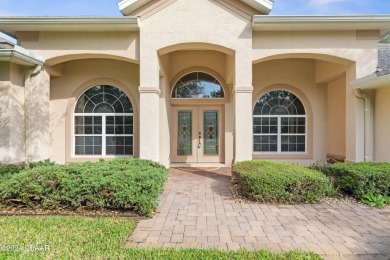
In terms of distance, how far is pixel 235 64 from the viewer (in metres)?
8.23

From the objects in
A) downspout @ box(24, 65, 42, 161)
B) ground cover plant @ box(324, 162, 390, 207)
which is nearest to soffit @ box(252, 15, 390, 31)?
ground cover plant @ box(324, 162, 390, 207)

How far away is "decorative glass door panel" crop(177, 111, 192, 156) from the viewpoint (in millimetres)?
11352

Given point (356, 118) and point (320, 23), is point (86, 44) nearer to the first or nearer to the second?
point (320, 23)

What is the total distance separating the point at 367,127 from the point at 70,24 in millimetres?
9632

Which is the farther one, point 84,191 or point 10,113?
point 10,113

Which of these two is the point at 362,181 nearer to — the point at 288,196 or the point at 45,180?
the point at 288,196

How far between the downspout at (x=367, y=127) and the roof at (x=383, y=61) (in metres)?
0.82

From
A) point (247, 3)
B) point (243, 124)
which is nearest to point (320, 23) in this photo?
point (247, 3)

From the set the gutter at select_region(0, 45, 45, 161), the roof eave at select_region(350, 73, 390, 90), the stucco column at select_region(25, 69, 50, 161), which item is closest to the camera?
the roof eave at select_region(350, 73, 390, 90)

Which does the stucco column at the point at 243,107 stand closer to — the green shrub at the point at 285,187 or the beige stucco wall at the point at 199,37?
the beige stucco wall at the point at 199,37

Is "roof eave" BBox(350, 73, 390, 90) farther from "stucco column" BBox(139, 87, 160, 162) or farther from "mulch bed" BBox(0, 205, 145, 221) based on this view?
"mulch bed" BBox(0, 205, 145, 221)

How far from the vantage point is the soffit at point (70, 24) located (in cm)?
784

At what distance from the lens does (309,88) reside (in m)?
10.9

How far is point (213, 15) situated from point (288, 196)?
566cm
